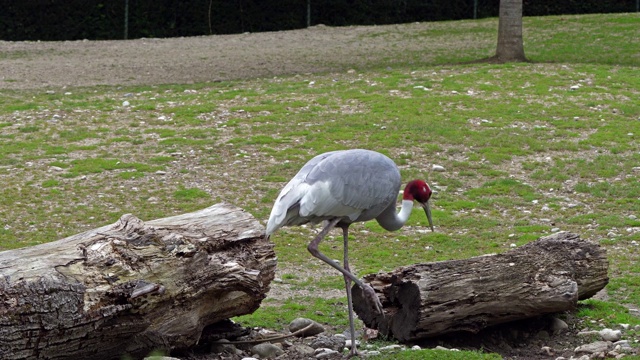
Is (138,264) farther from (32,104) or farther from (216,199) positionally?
(32,104)

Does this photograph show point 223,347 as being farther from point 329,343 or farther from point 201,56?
point 201,56

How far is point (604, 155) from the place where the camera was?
1350cm

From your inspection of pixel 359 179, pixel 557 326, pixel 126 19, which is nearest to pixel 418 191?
pixel 359 179

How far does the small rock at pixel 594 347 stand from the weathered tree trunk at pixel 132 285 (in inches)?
91.9

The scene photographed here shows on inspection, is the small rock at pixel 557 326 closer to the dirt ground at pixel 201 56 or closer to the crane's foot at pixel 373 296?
the crane's foot at pixel 373 296

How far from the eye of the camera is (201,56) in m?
21.6

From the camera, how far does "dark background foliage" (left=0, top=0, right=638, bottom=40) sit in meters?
25.4

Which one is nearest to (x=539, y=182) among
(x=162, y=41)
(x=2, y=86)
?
(x=2, y=86)

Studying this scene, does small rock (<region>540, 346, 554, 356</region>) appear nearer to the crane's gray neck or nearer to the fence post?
the crane's gray neck

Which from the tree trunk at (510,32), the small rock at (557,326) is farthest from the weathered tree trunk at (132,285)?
the tree trunk at (510,32)

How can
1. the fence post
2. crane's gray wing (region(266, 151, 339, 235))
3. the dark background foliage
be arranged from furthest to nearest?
the fence post → the dark background foliage → crane's gray wing (region(266, 151, 339, 235))

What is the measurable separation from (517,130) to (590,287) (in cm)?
641

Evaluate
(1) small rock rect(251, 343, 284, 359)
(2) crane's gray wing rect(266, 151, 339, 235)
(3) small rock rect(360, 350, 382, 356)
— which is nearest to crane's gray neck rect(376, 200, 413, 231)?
(2) crane's gray wing rect(266, 151, 339, 235)

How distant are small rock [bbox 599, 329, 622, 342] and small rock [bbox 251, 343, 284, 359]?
2489 mm
